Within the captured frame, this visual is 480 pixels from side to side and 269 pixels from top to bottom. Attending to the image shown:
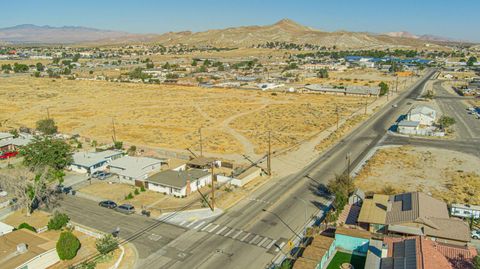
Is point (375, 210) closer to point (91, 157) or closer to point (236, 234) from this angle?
point (236, 234)

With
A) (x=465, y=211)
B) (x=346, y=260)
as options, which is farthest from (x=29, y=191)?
(x=465, y=211)

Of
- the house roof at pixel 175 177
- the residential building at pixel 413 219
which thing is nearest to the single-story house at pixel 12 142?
the house roof at pixel 175 177

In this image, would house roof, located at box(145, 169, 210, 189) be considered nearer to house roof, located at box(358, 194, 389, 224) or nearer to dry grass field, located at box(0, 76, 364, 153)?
dry grass field, located at box(0, 76, 364, 153)

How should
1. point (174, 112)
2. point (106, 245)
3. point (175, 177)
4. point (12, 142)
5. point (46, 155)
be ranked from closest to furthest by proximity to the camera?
1. point (106, 245)
2. point (175, 177)
3. point (46, 155)
4. point (12, 142)
5. point (174, 112)

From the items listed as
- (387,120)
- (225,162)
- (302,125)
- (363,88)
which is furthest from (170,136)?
(363,88)

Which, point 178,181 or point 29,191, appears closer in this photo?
point 29,191

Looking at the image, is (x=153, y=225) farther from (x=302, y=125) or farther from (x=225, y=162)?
(x=302, y=125)

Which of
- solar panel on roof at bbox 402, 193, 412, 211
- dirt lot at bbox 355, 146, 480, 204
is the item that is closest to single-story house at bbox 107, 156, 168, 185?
dirt lot at bbox 355, 146, 480, 204
